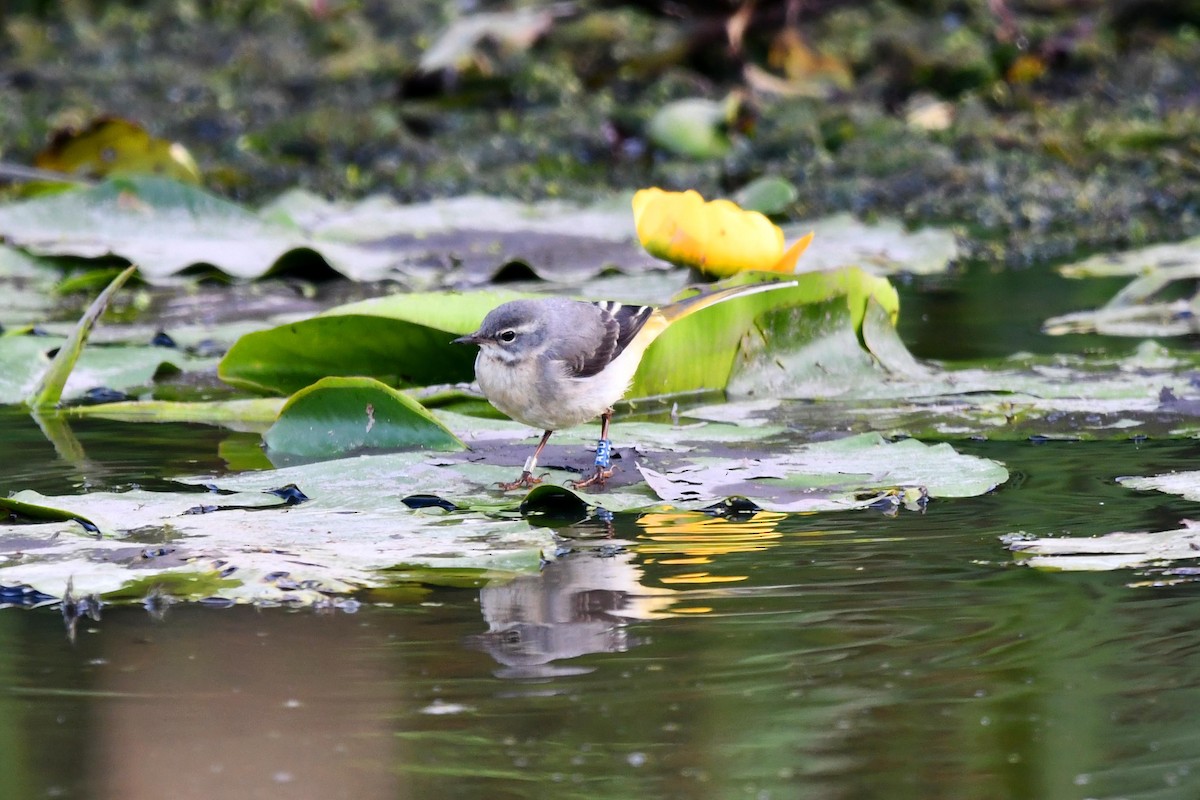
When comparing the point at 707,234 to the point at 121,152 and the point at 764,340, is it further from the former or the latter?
the point at 121,152

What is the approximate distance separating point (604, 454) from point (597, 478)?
0.16 meters

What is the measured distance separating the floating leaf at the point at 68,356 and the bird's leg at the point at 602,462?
37.7 inches

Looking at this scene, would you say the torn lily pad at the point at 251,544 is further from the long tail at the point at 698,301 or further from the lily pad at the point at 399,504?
the long tail at the point at 698,301

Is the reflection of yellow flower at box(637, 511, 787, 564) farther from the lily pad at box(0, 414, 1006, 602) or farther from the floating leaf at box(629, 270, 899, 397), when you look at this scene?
the floating leaf at box(629, 270, 899, 397)

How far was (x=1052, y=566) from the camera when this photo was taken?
2535mm

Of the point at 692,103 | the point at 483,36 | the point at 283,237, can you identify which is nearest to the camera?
the point at 283,237

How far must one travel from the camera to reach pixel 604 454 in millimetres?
3189

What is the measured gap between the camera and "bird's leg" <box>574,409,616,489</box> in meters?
3.02

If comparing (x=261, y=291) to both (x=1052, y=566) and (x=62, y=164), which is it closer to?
(x=62, y=164)

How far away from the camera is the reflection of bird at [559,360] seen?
321 cm

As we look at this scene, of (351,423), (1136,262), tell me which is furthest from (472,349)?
(1136,262)

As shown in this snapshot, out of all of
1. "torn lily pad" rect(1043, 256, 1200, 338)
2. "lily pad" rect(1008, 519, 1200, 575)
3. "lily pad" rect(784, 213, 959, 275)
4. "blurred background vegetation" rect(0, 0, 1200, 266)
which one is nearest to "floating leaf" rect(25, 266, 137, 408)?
"lily pad" rect(1008, 519, 1200, 575)

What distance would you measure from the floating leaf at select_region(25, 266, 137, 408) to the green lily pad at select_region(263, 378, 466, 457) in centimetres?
41

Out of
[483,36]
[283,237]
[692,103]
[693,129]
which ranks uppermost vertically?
[483,36]
